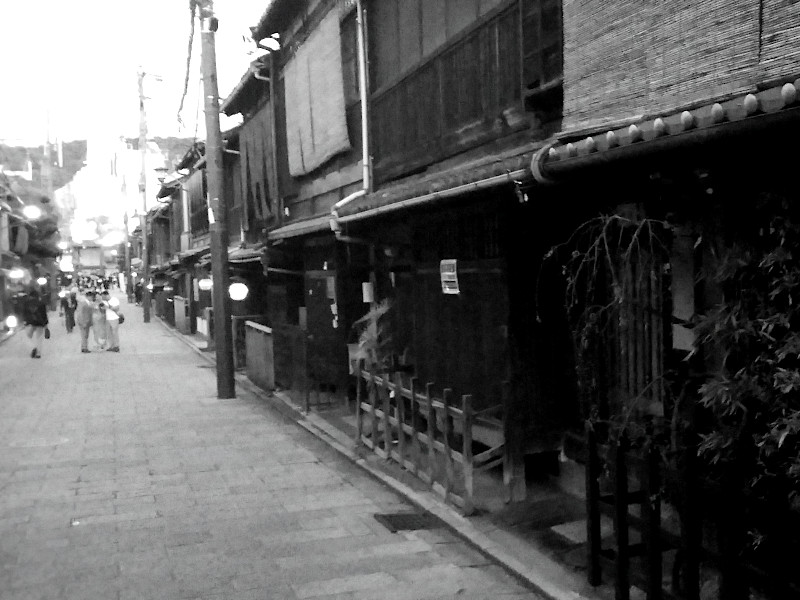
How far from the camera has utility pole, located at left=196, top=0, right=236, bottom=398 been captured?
Result: 54.3 ft

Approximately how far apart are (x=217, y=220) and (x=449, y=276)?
851 cm

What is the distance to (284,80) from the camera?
18.2 m

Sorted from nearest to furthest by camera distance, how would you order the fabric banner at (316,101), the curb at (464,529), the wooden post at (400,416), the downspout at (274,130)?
the curb at (464,529)
the wooden post at (400,416)
the fabric banner at (316,101)
the downspout at (274,130)

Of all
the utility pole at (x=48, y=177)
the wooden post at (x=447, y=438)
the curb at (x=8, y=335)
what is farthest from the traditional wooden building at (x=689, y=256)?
the utility pole at (x=48, y=177)

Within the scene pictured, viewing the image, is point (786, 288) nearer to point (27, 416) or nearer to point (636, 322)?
point (636, 322)

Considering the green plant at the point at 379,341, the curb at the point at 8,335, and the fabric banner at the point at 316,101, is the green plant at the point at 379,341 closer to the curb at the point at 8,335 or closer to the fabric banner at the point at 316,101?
the fabric banner at the point at 316,101

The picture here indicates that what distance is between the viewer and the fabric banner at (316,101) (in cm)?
1420

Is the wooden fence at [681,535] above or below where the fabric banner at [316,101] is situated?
below

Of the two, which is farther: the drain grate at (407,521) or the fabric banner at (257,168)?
the fabric banner at (257,168)

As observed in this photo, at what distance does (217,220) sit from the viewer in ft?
54.5

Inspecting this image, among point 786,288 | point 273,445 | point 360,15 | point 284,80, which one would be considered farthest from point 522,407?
point 284,80

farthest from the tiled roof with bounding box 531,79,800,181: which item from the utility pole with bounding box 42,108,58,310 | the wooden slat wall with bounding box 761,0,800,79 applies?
the utility pole with bounding box 42,108,58,310

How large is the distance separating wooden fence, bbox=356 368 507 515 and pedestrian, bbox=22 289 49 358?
15.4 m

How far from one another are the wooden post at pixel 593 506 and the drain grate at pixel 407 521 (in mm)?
2199
